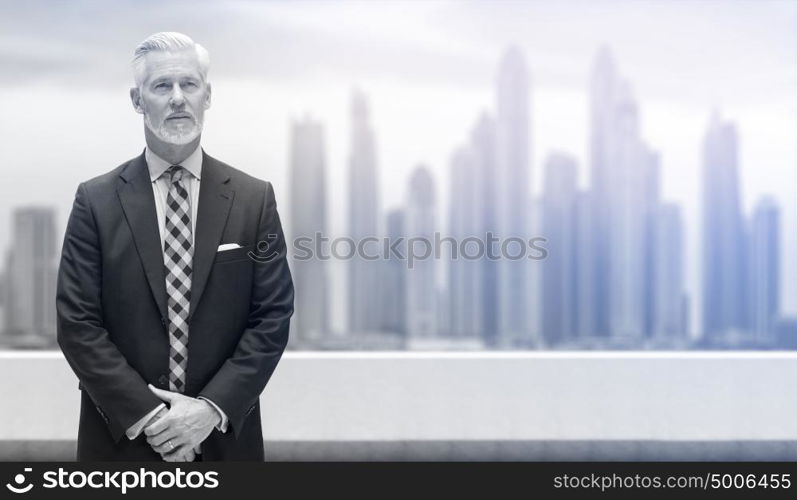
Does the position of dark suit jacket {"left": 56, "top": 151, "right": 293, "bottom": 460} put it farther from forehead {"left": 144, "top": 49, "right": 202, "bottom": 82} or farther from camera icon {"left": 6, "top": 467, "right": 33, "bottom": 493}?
camera icon {"left": 6, "top": 467, "right": 33, "bottom": 493}

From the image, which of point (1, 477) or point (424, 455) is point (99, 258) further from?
point (424, 455)

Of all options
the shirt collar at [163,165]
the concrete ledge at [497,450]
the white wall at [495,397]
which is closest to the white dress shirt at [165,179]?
the shirt collar at [163,165]

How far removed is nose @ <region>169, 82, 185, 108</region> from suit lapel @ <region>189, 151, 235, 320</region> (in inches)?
6.0

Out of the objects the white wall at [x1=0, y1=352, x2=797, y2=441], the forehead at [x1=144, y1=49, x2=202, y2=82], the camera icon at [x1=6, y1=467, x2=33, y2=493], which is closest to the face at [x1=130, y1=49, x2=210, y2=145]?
the forehead at [x1=144, y1=49, x2=202, y2=82]

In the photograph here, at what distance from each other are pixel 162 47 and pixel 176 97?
12cm

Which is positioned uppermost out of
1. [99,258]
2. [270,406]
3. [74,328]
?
[99,258]

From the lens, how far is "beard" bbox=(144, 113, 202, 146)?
1.93m

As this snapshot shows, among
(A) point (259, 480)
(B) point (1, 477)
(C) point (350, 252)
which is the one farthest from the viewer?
(C) point (350, 252)

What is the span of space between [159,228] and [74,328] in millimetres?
292

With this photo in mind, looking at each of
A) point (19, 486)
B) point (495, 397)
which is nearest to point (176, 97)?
point (19, 486)

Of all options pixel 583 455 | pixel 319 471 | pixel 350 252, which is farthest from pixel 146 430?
pixel 583 455

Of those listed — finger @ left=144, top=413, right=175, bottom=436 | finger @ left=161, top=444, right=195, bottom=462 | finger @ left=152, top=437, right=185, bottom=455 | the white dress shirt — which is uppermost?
the white dress shirt

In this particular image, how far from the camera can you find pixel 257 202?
1987 mm

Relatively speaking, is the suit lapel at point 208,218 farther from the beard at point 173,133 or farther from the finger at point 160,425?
the finger at point 160,425
